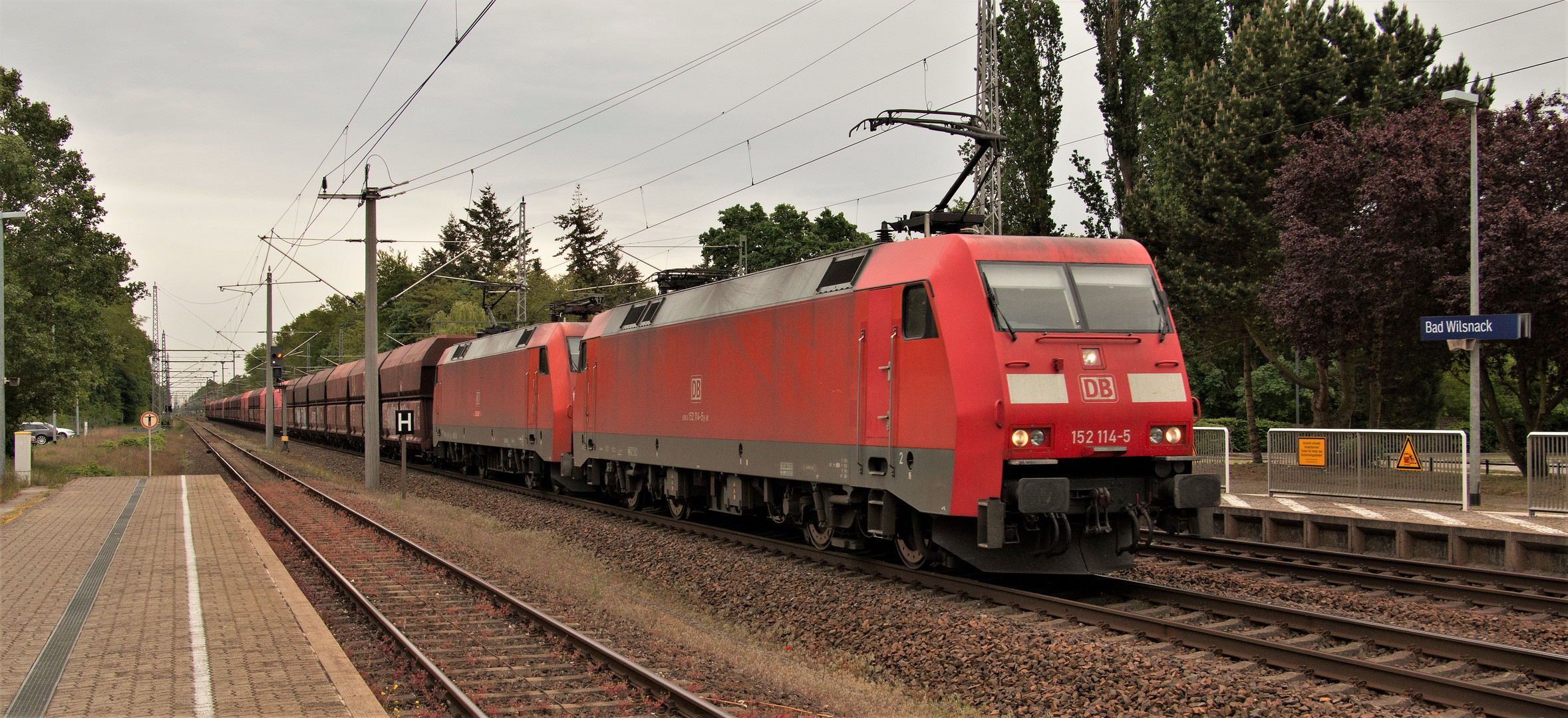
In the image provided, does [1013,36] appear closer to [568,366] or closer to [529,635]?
[568,366]

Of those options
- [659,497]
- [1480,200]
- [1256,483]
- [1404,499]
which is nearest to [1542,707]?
[1404,499]

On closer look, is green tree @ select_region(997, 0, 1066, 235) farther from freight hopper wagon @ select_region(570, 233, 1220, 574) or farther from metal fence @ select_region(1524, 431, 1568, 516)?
freight hopper wagon @ select_region(570, 233, 1220, 574)

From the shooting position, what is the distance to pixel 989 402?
9656 mm

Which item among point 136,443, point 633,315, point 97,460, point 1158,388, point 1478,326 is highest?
point 633,315

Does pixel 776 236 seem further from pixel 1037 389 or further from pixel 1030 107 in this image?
pixel 1037 389

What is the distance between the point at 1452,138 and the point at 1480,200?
1318 millimetres

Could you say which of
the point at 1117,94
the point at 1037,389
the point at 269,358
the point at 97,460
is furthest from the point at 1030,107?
the point at 97,460

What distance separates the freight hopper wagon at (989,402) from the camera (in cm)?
973

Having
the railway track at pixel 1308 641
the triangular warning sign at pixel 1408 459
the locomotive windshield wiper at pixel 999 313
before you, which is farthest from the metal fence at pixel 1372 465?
the locomotive windshield wiper at pixel 999 313

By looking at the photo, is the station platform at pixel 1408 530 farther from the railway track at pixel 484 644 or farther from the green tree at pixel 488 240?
the green tree at pixel 488 240

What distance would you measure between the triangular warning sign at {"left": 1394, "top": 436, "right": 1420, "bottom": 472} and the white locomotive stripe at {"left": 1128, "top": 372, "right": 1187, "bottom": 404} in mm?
8454

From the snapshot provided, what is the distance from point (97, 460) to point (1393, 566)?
134 ft

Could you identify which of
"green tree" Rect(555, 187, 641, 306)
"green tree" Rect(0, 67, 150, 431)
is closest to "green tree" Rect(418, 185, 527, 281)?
"green tree" Rect(555, 187, 641, 306)

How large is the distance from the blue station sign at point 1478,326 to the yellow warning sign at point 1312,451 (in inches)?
90.8
